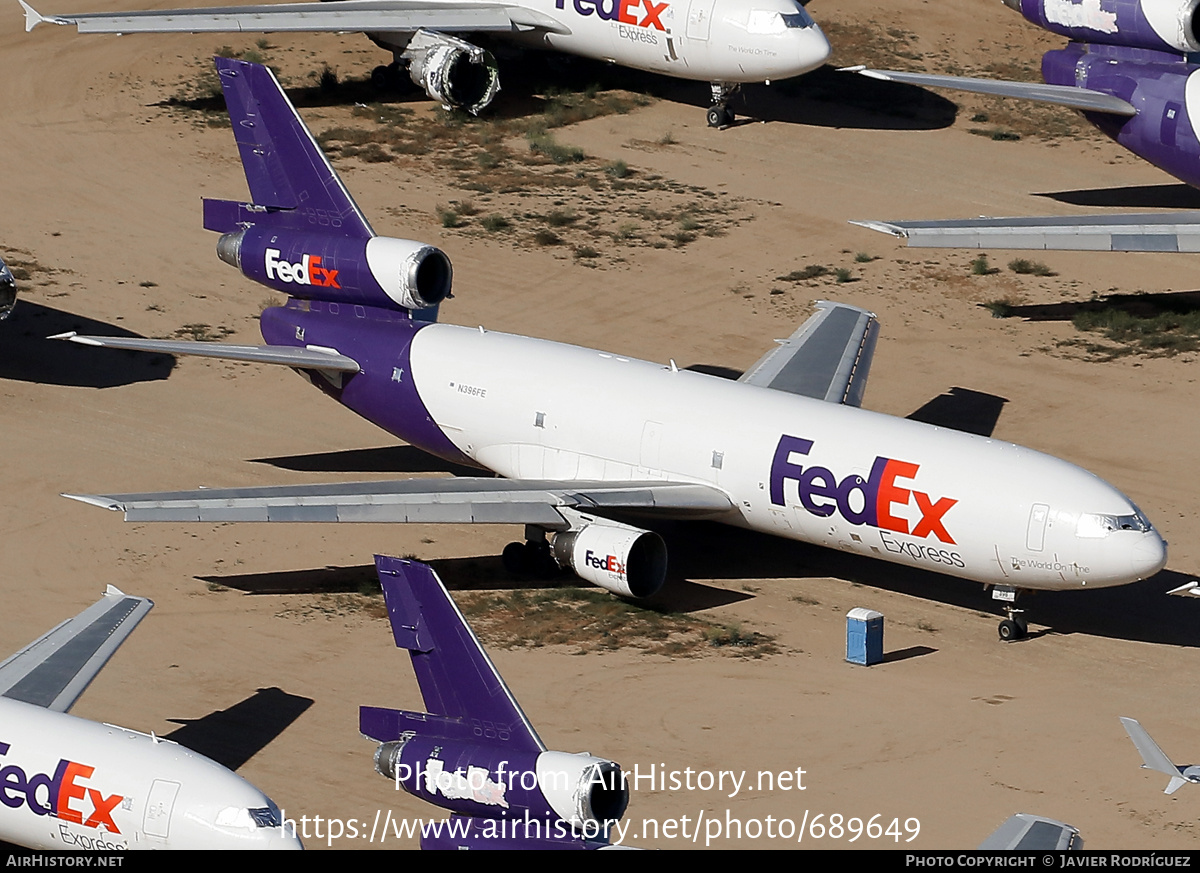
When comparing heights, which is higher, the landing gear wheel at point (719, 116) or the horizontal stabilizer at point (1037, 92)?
the horizontal stabilizer at point (1037, 92)

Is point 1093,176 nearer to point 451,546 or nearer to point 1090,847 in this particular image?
point 451,546

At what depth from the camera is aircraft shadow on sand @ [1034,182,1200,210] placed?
56.1m

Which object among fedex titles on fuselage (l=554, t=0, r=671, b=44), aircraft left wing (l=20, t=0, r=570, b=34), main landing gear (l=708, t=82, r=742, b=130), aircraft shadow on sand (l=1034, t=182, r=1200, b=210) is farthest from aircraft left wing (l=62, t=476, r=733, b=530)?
main landing gear (l=708, t=82, r=742, b=130)

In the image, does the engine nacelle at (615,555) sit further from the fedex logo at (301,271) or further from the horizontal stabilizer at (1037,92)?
the horizontal stabilizer at (1037,92)

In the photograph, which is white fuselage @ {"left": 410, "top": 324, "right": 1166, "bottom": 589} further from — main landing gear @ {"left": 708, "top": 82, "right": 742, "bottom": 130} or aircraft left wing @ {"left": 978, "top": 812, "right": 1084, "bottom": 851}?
main landing gear @ {"left": 708, "top": 82, "right": 742, "bottom": 130}

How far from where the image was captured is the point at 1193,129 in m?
51.1

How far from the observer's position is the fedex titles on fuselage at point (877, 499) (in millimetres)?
34344

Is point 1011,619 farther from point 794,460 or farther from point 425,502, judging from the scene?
point 425,502

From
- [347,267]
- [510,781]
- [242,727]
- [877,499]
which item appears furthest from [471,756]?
[347,267]

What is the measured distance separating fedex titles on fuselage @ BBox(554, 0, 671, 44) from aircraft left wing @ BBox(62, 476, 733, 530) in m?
24.5

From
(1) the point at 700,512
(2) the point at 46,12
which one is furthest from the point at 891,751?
(2) the point at 46,12

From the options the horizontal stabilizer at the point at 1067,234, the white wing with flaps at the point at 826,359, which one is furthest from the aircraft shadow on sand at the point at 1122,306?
the white wing with flaps at the point at 826,359

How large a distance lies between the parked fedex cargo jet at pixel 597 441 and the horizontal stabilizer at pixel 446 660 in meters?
9.93

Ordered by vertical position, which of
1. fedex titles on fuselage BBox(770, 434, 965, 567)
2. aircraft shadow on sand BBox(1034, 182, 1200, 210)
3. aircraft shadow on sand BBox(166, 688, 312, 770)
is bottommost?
aircraft shadow on sand BBox(166, 688, 312, 770)
